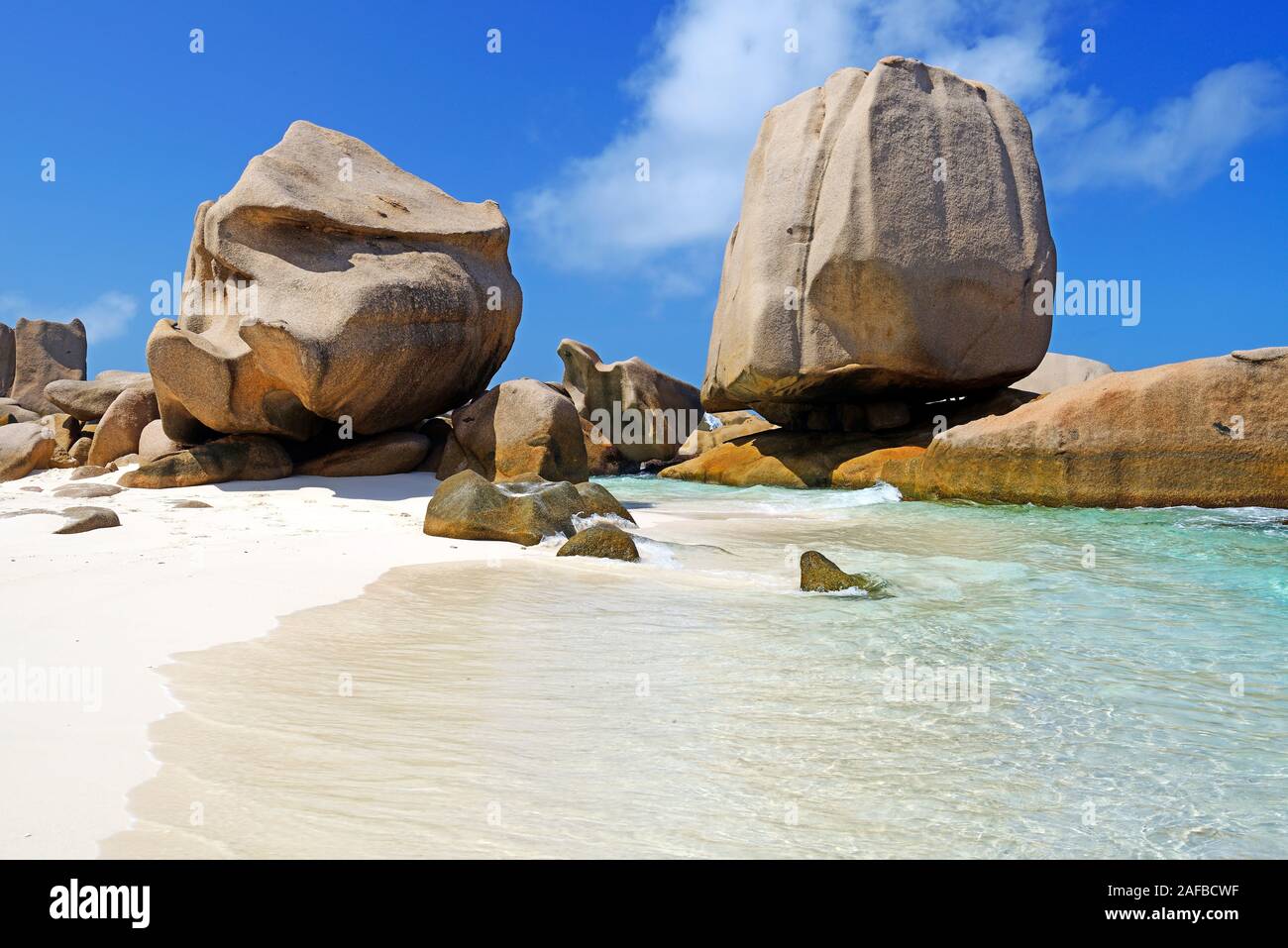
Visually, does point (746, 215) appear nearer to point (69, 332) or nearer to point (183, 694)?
point (183, 694)

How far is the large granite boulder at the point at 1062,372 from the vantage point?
21188 mm

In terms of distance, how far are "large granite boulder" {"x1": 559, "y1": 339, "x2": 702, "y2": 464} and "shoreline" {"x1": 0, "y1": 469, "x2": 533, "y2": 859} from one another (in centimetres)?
1059

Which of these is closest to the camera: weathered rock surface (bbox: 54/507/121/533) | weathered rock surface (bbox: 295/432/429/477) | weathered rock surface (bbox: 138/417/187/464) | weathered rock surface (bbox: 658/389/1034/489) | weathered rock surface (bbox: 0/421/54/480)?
weathered rock surface (bbox: 54/507/121/533)

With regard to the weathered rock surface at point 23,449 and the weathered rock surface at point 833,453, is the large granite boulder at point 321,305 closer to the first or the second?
the weathered rock surface at point 23,449

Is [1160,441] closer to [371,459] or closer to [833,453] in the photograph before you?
[833,453]

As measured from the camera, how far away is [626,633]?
154 inches

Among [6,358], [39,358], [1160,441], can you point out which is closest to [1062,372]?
[1160,441]

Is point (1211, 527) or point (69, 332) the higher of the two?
point (69, 332)

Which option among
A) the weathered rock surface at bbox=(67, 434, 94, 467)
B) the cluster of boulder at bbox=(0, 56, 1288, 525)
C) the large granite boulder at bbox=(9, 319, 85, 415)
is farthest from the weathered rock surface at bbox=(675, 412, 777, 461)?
the large granite boulder at bbox=(9, 319, 85, 415)

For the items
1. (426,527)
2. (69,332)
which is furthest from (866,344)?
(69,332)

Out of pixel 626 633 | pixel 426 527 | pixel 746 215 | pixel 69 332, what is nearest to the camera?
pixel 626 633

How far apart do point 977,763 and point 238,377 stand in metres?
9.33

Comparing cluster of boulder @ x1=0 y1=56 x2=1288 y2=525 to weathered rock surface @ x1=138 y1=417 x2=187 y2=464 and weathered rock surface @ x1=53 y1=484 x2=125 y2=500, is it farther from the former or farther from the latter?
weathered rock surface @ x1=53 y1=484 x2=125 y2=500

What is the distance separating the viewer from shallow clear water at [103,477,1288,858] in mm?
2072
